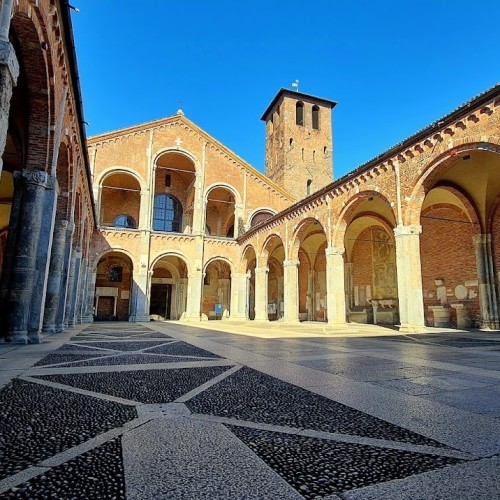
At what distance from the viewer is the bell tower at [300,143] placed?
109ft

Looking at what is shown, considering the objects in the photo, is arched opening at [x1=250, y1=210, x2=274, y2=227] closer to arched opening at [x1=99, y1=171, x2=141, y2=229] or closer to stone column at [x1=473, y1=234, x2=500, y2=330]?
arched opening at [x1=99, y1=171, x2=141, y2=229]

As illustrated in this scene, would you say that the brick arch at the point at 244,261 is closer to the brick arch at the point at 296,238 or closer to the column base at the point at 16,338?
the brick arch at the point at 296,238

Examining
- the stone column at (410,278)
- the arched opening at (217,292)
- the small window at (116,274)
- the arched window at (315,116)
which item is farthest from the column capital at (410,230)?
the arched window at (315,116)

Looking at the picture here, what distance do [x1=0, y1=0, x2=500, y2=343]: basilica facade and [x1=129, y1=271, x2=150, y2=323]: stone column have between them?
12 cm

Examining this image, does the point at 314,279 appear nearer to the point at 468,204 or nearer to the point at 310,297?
the point at 310,297

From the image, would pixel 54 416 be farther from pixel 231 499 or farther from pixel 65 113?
pixel 65 113

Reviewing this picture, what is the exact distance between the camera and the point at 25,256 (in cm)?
688

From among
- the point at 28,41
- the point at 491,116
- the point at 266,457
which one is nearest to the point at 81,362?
the point at 266,457

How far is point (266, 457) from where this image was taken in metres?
1.68

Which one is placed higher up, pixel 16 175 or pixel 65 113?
pixel 65 113

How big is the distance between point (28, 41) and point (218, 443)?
7.41 metres

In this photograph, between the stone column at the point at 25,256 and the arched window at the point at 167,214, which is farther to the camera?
the arched window at the point at 167,214

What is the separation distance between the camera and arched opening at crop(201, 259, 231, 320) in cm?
2838

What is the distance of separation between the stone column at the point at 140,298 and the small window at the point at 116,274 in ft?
16.2
